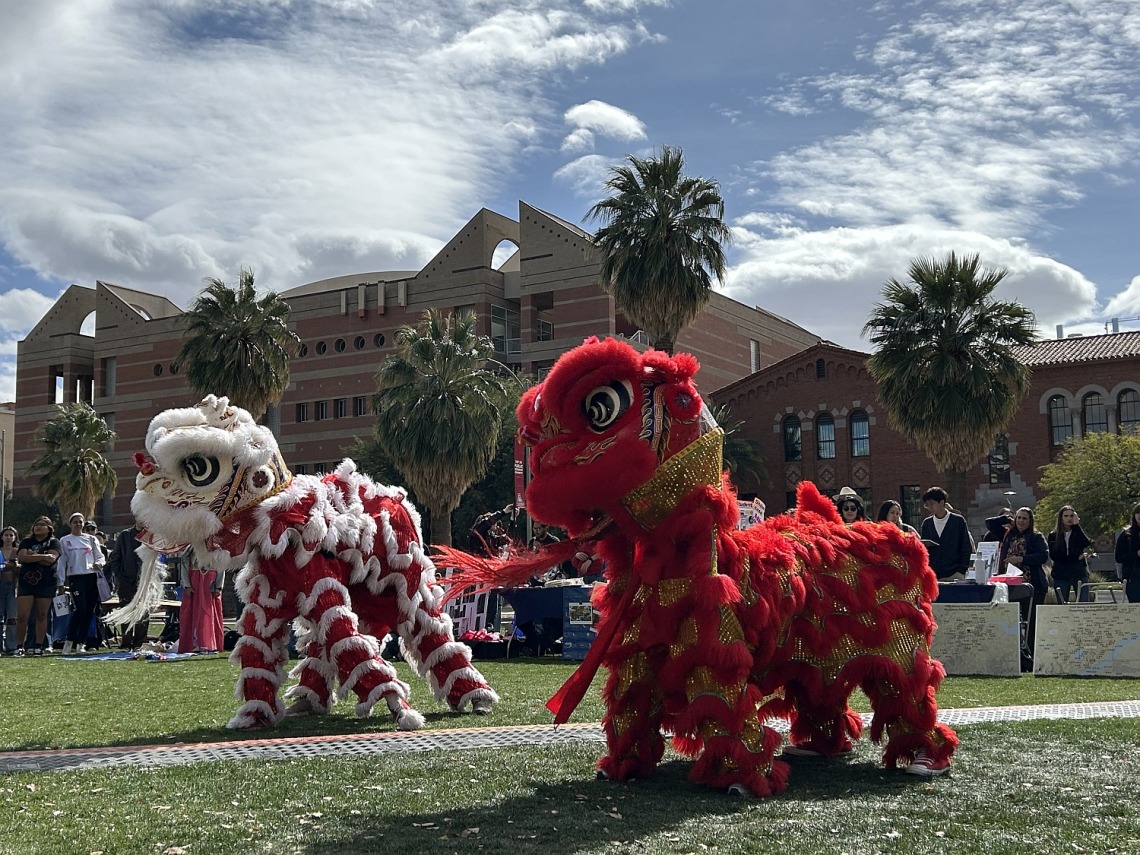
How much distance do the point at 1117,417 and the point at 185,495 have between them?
3979cm

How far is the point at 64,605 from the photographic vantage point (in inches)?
606

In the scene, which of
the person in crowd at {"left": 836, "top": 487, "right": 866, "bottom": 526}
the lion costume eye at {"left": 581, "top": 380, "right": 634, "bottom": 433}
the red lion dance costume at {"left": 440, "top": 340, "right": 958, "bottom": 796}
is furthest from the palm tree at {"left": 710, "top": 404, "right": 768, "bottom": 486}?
the lion costume eye at {"left": 581, "top": 380, "right": 634, "bottom": 433}

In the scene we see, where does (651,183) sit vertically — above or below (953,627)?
above

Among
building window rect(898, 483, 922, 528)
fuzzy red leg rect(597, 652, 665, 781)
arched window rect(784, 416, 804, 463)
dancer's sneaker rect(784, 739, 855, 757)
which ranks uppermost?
arched window rect(784, 416, 804, 463)

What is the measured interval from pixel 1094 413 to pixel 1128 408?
3.73 ft

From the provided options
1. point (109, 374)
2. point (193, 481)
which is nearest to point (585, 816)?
point (193, 481)

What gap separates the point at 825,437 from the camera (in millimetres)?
44125

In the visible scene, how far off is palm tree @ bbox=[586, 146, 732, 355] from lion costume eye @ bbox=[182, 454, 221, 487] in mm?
21612

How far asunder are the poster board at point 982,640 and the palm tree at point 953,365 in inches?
691

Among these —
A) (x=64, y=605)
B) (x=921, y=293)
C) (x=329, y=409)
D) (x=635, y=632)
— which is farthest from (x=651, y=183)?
(x=329, y=409)

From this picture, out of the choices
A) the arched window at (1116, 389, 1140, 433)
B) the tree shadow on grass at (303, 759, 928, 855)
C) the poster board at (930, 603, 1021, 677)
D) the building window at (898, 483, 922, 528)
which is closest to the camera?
the tree shadow on grass at (303, 759, 928, 855)

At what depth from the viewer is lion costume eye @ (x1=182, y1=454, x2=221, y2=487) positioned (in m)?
→ 6.99

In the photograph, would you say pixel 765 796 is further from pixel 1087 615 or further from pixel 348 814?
pixel 1087 615

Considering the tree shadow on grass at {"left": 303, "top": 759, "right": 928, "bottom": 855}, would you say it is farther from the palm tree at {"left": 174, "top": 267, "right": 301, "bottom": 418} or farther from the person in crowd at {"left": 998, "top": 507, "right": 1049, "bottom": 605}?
the palm tree at {"left": 174, "top": 267, "right": 301, "bottom": 418}
